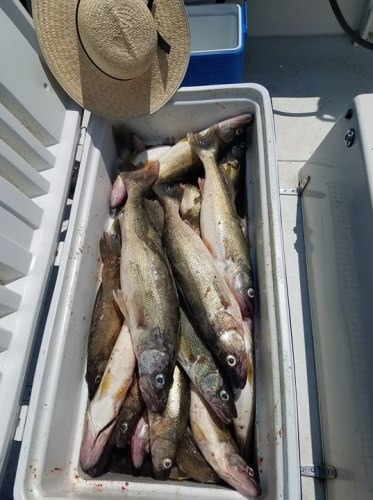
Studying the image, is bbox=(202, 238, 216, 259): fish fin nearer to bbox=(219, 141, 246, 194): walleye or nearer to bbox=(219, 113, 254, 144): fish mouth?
bbox=(219, 141, 246, 194): walleye

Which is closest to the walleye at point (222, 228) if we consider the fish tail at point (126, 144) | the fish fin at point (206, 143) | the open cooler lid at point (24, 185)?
the fish fin at point (206, 143)

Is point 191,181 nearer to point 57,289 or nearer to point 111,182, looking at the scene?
point 111,182

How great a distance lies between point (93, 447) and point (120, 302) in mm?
591

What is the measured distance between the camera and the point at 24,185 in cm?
173

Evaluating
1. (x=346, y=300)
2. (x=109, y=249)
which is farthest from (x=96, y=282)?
(x=346, y=300)

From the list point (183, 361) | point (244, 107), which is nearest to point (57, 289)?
point (183, 361)

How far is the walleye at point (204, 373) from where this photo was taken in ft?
4.81

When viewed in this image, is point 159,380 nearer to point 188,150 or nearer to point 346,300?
point 346,300

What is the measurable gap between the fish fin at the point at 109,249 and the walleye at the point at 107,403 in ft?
1.43

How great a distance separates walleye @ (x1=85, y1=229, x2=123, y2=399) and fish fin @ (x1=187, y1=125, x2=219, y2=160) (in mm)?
694

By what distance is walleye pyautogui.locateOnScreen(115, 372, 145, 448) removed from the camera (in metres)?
1.46

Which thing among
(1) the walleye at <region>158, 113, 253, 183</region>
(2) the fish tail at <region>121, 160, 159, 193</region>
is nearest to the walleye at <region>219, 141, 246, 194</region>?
(1) the walleye at <region>158, 113, 253, 183</region>

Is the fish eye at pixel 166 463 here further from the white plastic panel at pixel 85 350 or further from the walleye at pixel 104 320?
the walleye at pixel 104 320

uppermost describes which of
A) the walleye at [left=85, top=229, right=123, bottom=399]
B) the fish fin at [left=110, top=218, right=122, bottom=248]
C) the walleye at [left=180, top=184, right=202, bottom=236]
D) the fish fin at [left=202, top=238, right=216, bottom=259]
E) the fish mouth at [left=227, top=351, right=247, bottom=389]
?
the walleye at [left=180, top=184, right=202, bottom=236]
